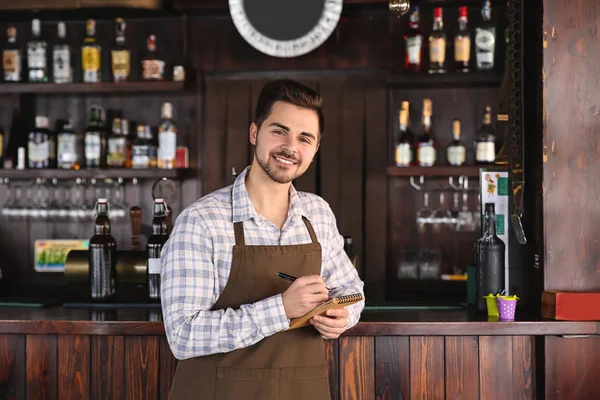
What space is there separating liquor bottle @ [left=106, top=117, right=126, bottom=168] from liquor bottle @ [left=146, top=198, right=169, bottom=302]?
974mm

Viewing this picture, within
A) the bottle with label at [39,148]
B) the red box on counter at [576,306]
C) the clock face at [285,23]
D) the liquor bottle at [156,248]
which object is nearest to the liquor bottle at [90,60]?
the bottle with label at [39,148]

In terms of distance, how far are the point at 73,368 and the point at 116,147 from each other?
1.62m

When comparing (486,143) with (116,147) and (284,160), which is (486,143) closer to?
(116,147)

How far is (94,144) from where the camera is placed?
12.2ft

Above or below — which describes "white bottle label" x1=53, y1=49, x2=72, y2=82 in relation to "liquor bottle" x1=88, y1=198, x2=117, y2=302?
above

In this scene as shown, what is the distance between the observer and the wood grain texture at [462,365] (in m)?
2.31

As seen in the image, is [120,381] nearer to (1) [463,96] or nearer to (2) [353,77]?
(2) [353,77]

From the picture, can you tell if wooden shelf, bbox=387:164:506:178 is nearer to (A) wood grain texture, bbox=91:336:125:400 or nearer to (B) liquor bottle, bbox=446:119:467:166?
(B) liquor bottle, bbox=446:119:467:166

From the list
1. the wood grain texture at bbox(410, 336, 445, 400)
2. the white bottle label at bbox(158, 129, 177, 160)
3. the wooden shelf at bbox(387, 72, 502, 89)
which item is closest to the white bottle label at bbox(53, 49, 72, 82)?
the white bottle label at bbox(158, 129, 177, 160)

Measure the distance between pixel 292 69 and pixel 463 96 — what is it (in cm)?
90

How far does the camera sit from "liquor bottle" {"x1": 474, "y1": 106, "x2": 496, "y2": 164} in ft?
11.8

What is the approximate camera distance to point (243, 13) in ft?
11.2

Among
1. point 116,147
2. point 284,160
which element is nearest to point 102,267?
point 116,147

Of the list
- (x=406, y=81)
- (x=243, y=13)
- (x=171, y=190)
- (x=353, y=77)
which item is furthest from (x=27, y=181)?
(x=406, y=81)
